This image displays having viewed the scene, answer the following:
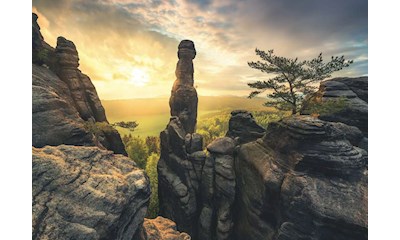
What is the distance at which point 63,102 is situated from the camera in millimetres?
13070

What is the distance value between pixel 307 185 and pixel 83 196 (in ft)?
41.8

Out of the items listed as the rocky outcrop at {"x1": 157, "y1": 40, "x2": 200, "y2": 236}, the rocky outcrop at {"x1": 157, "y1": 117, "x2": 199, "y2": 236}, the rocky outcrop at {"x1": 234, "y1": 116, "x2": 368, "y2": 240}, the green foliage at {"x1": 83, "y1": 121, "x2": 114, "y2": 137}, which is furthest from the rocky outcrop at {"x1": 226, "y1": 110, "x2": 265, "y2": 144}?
the green foliage at {"x1": 83, "y1": 121, "x2": 114, "y2": 137}

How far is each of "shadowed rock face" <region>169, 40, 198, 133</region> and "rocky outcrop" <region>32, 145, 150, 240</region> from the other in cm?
2274

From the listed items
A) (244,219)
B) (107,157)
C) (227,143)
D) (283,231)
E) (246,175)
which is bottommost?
(244,219)

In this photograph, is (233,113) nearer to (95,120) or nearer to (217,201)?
(217,201)

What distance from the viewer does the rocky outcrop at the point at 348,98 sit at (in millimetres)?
19766

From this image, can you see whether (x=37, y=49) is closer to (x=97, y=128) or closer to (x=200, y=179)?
(x=97, y=128)

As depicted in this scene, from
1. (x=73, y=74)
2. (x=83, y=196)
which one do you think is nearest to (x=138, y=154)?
(x=73, y=74)

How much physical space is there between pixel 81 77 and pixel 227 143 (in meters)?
17.2

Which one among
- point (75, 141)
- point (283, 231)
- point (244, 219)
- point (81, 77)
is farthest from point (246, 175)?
point (81, 77)

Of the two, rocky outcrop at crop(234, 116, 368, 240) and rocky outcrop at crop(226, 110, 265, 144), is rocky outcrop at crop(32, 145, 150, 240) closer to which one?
rocky outcrop at crop(234, 116, 368, 240)

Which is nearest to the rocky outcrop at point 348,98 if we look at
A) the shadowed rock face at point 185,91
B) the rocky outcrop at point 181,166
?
the rocky outcrop at point 181,166

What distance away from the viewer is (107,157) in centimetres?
1085

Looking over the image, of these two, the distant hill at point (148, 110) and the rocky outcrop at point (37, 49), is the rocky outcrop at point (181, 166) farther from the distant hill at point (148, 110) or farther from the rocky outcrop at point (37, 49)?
the distant hill at point (148, 110)
